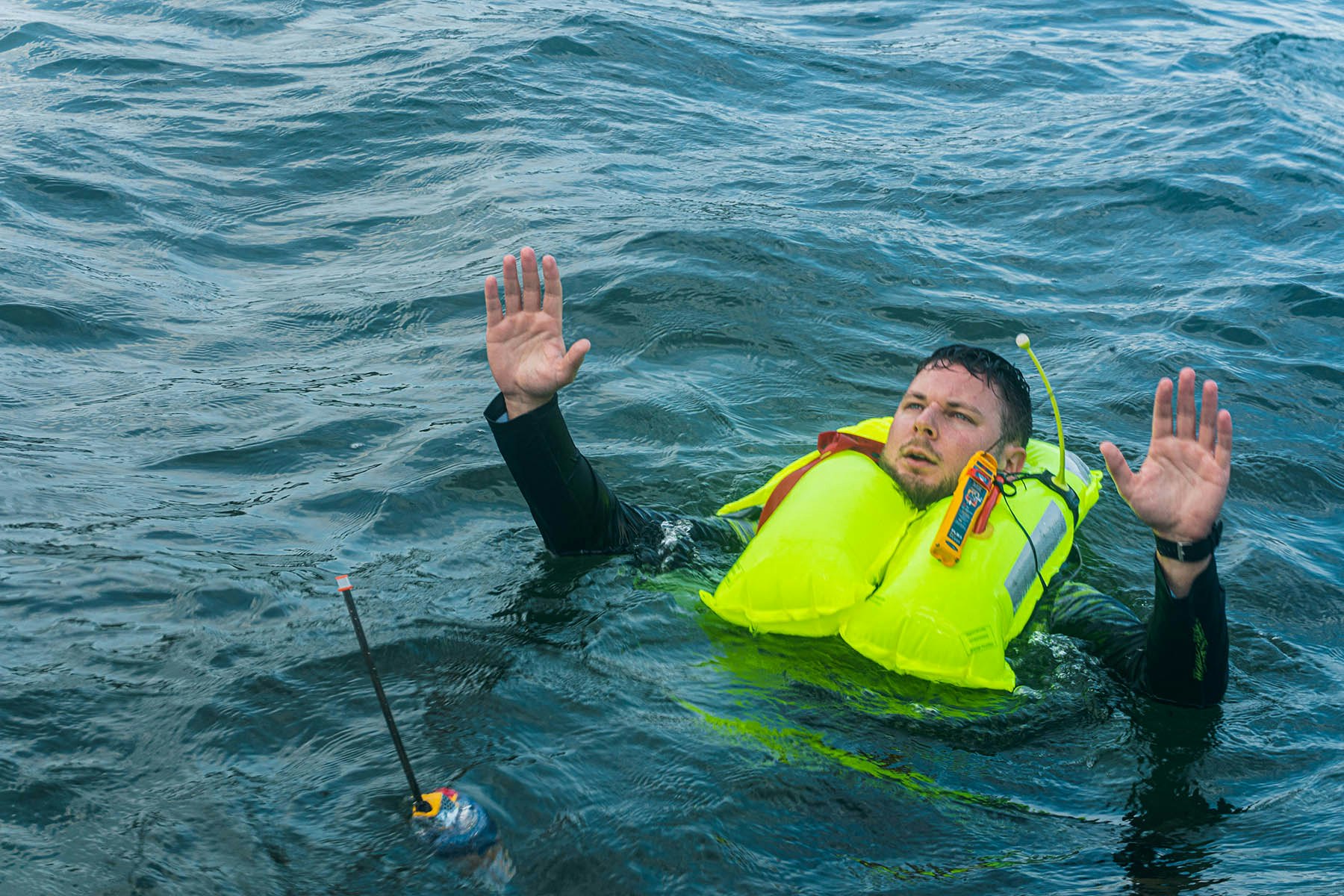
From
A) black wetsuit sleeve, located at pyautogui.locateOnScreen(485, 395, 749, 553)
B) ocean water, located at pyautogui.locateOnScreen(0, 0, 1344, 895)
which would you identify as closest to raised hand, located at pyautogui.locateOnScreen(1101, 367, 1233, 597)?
ocean water, located at pyautogui.locateOnScreen(0, 0, 1344, 895)

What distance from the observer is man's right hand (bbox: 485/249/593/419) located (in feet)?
13.7

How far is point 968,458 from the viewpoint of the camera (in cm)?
452

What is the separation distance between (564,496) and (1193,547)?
2.17 metres

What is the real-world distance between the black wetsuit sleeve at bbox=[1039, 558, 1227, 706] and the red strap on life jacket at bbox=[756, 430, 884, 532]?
104 cm

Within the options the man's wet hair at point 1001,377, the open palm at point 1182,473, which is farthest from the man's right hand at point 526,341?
the open palm at point 1182,473

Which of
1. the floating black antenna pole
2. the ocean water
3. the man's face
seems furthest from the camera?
the man's face

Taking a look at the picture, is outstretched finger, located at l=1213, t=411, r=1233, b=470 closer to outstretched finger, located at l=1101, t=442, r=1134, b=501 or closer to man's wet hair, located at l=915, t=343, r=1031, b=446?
outstretched finger, located at l=1101, t=442, r=1134, b=501

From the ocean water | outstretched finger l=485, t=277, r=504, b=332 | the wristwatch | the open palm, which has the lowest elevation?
the ocean water

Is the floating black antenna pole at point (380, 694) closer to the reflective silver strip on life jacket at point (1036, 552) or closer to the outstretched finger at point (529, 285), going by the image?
the outstretched finger at point (529, 285)

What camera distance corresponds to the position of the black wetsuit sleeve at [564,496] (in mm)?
4227

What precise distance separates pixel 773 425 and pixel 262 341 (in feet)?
10.2

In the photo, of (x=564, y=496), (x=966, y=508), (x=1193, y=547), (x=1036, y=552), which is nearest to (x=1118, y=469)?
(x=1193, y=547)

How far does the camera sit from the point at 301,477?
17.9ft

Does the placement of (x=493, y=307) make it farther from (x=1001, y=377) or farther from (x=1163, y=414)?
(x=1163, y=414)
